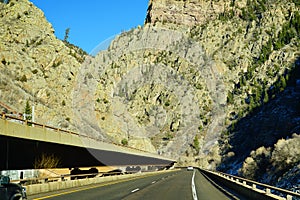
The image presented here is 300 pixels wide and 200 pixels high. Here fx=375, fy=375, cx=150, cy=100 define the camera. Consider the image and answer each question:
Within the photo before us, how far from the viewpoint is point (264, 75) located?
520 ft

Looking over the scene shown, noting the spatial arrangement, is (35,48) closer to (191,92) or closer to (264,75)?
(264,75)

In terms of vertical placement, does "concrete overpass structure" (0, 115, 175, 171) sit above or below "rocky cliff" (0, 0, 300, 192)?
below

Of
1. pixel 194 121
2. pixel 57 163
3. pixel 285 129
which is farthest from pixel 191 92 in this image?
pixel 57 163

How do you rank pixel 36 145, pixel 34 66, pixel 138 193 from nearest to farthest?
1. pixel 138 193
2. pixel 36 145
3. pixel 34 66

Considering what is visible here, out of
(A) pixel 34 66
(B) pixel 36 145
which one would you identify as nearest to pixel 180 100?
(A) pixel 34 66

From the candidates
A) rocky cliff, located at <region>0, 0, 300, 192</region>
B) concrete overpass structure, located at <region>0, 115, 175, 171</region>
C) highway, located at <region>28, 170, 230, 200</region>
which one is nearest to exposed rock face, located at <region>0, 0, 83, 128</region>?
rocky cliff, located at <region>0, 0, 300, 192</region>

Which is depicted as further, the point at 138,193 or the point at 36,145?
the point at 36,145

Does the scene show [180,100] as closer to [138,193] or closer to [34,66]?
[34,66]

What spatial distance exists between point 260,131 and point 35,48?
63.4m

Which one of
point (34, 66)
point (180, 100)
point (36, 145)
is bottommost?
point (36, 145)

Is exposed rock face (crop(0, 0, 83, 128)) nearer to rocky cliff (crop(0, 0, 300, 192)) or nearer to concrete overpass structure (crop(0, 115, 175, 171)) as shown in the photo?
rocky cliff (crop(0, 0, 300, 192))

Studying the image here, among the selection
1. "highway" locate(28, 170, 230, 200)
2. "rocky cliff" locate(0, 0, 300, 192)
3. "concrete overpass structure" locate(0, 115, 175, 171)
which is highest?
"rocky cliff" locate(0, 0, 300, 192)

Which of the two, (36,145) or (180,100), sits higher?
(180,100)

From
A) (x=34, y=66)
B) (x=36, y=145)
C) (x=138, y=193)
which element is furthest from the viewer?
(x=34, y=66)
